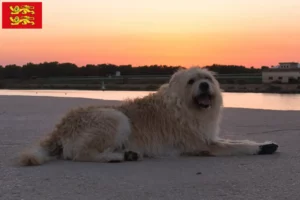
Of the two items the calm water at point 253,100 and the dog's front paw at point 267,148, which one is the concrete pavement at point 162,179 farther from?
the calm water at point 253,100

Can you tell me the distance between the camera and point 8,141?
7.92 m

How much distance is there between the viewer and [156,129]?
654 cm

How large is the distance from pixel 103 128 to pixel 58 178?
4.53ft

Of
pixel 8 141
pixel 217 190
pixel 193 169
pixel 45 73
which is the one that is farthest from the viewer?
pixel 45 73

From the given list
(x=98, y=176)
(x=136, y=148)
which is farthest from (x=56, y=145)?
(x=98, y=176)

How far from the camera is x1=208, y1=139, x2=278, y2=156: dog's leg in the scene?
641 centimetres

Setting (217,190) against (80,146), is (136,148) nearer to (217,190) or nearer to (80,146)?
(80,146)

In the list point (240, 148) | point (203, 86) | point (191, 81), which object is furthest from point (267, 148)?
point (191, 81)

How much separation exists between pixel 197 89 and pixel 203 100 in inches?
9.1

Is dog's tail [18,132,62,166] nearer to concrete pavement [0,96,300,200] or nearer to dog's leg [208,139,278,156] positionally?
concrete pavement [0,96,300,200]

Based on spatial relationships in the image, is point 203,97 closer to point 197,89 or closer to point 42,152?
point 197,89

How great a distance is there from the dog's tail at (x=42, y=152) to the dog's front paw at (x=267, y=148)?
2.87 m

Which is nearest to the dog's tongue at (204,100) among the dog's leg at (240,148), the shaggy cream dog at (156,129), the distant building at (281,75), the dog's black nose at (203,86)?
the shaggy cream dog at (156,129)

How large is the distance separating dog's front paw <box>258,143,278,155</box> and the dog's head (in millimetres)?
887
